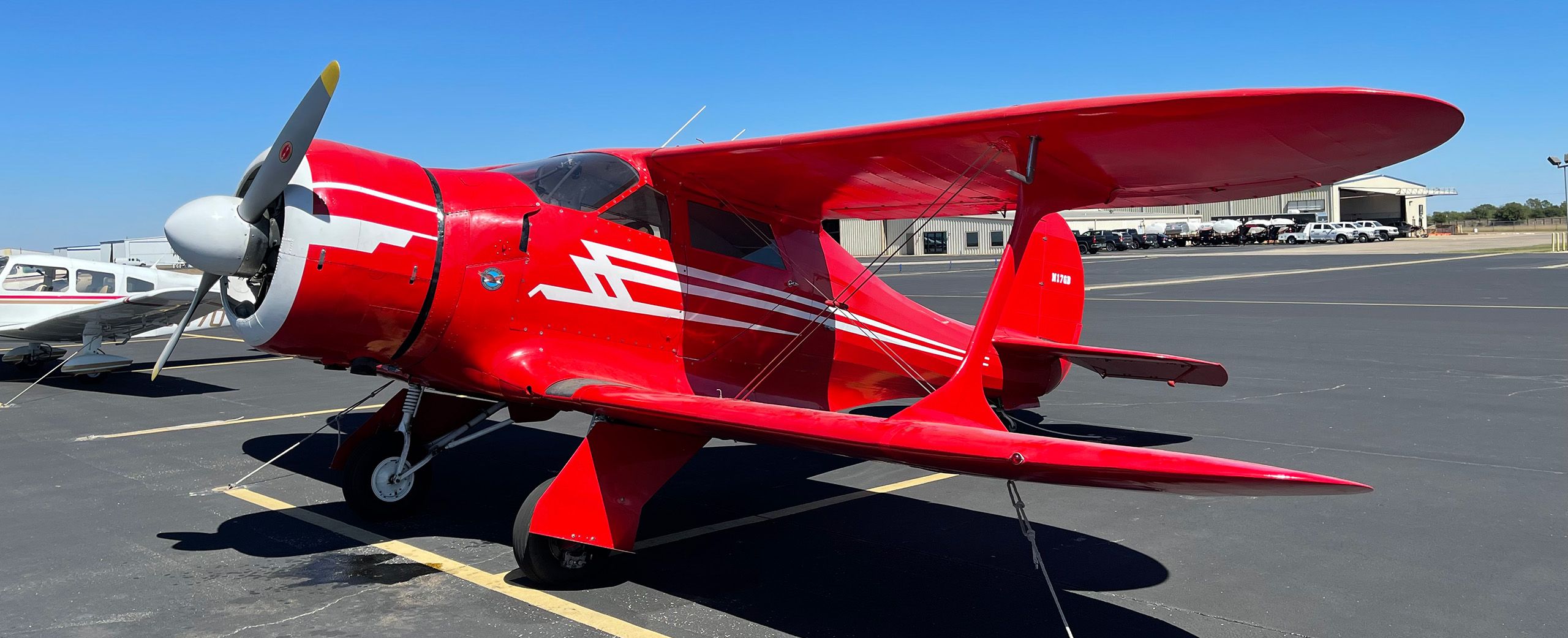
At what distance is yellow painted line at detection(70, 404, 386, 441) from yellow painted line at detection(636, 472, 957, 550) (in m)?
4.75

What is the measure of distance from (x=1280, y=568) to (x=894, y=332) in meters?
3.13

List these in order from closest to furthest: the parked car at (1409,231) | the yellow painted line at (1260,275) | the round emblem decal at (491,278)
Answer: the round emblem decal at (491,278)
the yellow painted line at (1260,275)
the parked car at (1409,231)

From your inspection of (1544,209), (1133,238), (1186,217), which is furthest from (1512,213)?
(1133,238)

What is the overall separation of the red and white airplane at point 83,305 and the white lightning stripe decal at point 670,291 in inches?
414

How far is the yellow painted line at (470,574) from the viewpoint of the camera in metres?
4.70

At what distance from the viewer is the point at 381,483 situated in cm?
639

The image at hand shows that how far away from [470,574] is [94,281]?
1306 cm

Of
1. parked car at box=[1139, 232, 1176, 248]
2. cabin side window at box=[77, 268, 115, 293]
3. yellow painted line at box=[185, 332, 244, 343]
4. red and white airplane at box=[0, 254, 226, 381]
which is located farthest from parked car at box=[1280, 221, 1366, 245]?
cabin side window at box=[77, 268, 115, 293]

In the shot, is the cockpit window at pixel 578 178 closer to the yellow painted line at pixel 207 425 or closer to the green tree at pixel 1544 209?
the yellow painted line at pixel 207 425

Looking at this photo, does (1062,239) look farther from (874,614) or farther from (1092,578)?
(874,614)

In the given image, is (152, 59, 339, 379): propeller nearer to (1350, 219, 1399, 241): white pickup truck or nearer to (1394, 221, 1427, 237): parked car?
(1350, 219, 1399, 241): white pickup truck

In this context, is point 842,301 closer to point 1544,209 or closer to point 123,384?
point 123,384

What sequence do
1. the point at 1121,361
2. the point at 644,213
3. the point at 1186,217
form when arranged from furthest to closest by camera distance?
1. the point at 1186,217
2. the point at 1121,361
3. the point at 644,213

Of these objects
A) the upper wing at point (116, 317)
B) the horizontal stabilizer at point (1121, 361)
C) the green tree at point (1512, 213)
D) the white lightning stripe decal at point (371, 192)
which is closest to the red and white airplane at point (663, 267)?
the white lightning stripe decal at point (371, 192)
